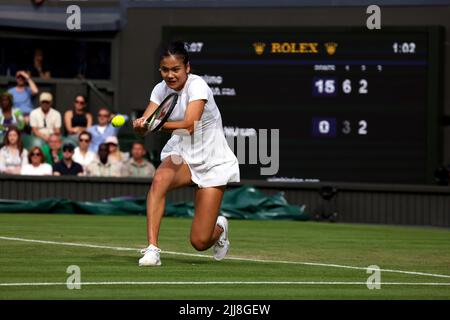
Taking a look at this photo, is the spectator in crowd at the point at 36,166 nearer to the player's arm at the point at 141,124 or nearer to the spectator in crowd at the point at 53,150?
the spectator in crowd at the point at 53,150

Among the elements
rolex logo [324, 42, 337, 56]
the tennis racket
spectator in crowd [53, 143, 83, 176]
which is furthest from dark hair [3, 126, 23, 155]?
the tennis racket

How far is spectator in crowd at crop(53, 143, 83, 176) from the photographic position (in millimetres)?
21406

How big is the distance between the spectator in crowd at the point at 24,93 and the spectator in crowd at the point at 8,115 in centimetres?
53

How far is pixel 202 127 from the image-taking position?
1212 centimetres

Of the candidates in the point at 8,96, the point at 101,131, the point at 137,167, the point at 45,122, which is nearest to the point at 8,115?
the point at 8,96

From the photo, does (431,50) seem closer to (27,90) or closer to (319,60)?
(319,60)

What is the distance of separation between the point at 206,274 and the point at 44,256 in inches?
82.1

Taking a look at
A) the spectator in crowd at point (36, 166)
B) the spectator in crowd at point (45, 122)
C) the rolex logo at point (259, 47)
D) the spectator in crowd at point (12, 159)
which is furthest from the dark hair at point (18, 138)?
the rolex logo at point (259, 47)

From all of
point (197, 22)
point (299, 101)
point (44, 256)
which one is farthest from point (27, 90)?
point (44, 256)

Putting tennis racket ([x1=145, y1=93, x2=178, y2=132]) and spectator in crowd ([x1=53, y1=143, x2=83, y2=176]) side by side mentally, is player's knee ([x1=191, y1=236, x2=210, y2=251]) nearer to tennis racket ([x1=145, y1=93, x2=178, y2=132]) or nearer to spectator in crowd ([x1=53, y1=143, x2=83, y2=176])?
tennis racket ([x1=145, y1=93, x2=178, y2=132])

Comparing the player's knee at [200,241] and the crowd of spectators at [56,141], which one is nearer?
the player's knee at [200,241]

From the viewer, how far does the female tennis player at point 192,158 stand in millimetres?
11734
